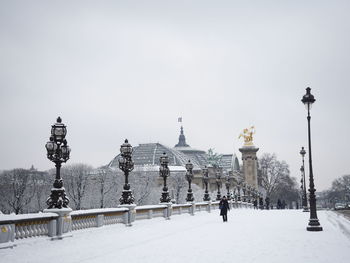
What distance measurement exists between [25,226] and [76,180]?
67.2 m

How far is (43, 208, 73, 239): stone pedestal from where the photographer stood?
19.0m

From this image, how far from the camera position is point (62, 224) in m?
19.4

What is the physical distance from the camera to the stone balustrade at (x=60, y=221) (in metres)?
15.5

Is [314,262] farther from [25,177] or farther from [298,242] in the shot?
[25,177]

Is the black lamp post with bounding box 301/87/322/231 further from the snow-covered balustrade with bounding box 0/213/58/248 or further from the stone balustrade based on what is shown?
the snow-covered balustrade with bounding box 0/213/58/248

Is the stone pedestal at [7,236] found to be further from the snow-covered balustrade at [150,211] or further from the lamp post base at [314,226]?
the snow-covered balustrade at [150,211]

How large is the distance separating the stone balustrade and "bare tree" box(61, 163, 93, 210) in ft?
161

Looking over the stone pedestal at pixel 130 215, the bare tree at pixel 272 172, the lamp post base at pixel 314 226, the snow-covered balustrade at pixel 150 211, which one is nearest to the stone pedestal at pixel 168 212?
the snow-covered balustrade at pixel 150 211

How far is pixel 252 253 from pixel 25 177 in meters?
70.5

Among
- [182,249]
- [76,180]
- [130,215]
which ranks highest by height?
[76,180]

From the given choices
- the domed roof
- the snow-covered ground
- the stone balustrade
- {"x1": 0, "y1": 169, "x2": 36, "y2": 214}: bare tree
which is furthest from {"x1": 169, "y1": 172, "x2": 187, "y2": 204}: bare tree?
the snow-covered ground

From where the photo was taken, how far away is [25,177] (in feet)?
259

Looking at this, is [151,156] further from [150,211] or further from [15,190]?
[150,211]

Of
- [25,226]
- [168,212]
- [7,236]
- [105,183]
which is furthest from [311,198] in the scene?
[105,183]
